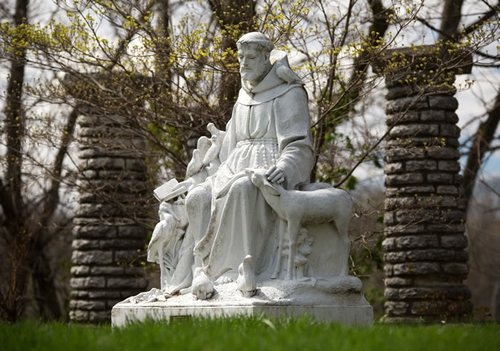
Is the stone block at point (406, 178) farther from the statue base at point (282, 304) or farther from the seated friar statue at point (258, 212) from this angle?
the statue base at point (282, 304)

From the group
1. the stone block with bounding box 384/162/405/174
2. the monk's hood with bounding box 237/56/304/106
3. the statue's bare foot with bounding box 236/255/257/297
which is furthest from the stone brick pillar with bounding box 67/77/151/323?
the statue's bare foot with bounding box 236/255/257/297

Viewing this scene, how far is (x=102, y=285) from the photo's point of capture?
1619cm

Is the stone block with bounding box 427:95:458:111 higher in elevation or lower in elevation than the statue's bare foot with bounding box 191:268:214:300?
higher

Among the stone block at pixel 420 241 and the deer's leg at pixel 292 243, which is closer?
the deer's leg at pixel 292 243

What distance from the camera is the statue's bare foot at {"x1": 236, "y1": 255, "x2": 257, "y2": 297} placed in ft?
25.5

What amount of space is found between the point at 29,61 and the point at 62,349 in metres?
8.25

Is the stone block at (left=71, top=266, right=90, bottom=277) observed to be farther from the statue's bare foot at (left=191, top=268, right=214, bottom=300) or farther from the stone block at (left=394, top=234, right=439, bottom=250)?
the statue's bare foot at (left=191, top=268, right=214, bottom=300)

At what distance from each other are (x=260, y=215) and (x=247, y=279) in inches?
28.4

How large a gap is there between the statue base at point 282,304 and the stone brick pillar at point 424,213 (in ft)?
19.5

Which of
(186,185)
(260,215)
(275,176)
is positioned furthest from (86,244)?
(275,176)

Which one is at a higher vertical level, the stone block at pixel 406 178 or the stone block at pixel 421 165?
the stone block at pixel 421 165

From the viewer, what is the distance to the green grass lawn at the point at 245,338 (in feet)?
18.2

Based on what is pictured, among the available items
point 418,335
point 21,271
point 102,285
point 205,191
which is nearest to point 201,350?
point 418,335

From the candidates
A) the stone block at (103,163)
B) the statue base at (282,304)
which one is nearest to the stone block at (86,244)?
the stone block at (103,163)
